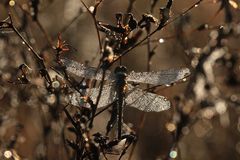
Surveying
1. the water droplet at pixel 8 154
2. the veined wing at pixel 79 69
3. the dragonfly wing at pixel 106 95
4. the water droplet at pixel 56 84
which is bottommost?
the water droplet at pixel 8 154

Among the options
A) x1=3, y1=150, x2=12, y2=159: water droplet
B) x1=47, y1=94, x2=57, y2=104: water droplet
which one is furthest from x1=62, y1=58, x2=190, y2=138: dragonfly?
x1=3, y1=150, x2=12, y2=159: water droplet

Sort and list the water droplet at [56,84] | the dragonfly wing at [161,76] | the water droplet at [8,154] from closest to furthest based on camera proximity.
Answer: the water droplet at [56,84] < the dragonfly wing at [161,76] < the water droplet at [8,154]

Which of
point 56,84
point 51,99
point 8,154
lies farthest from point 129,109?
point 56,84

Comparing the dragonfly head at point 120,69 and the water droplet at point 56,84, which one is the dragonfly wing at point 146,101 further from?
the water droplet at point 56,84

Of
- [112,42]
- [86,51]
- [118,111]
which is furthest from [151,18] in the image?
[86,51]

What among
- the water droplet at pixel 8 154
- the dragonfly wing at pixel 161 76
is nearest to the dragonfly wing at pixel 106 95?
the dragonfly wing at pixel 161 76

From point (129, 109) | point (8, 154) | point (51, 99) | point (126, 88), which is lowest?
point (8, 154)

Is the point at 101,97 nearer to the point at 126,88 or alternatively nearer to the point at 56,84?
the point at 126,88
